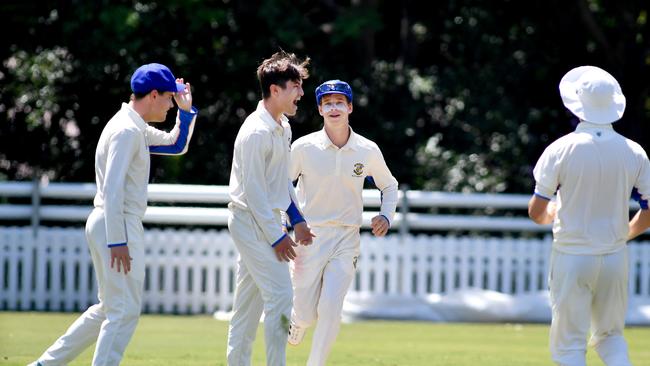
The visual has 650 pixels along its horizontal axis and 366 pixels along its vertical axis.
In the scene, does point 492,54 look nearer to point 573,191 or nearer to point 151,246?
point 151,246

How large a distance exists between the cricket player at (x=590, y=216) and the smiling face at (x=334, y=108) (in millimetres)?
1834

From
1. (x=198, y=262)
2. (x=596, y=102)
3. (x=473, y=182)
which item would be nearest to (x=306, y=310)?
(x=596, y=102)

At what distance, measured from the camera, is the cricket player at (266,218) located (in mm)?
7414

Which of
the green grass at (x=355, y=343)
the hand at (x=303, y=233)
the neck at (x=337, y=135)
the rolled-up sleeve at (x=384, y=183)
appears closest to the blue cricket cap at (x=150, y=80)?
the hand at (x=303, y=233)

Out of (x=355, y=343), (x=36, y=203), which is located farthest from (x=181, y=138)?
(x=36, y=203)

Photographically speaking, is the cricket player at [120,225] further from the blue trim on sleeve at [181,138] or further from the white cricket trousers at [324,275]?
the white cricket trousers at [324,275]

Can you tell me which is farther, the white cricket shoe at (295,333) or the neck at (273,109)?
the white cricket shoe at (295,333)

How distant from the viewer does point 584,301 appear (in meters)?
7.14

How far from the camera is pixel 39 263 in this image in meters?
15.5

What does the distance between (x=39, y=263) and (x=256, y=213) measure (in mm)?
8668

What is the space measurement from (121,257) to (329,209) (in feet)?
6.08

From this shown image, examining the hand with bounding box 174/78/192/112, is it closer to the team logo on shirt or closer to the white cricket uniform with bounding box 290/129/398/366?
the white cricket uniform with bounding box 290/129/398/366

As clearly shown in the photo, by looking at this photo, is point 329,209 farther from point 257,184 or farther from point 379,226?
point 257,184

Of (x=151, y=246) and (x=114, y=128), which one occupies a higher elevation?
(x=114, y=128)
